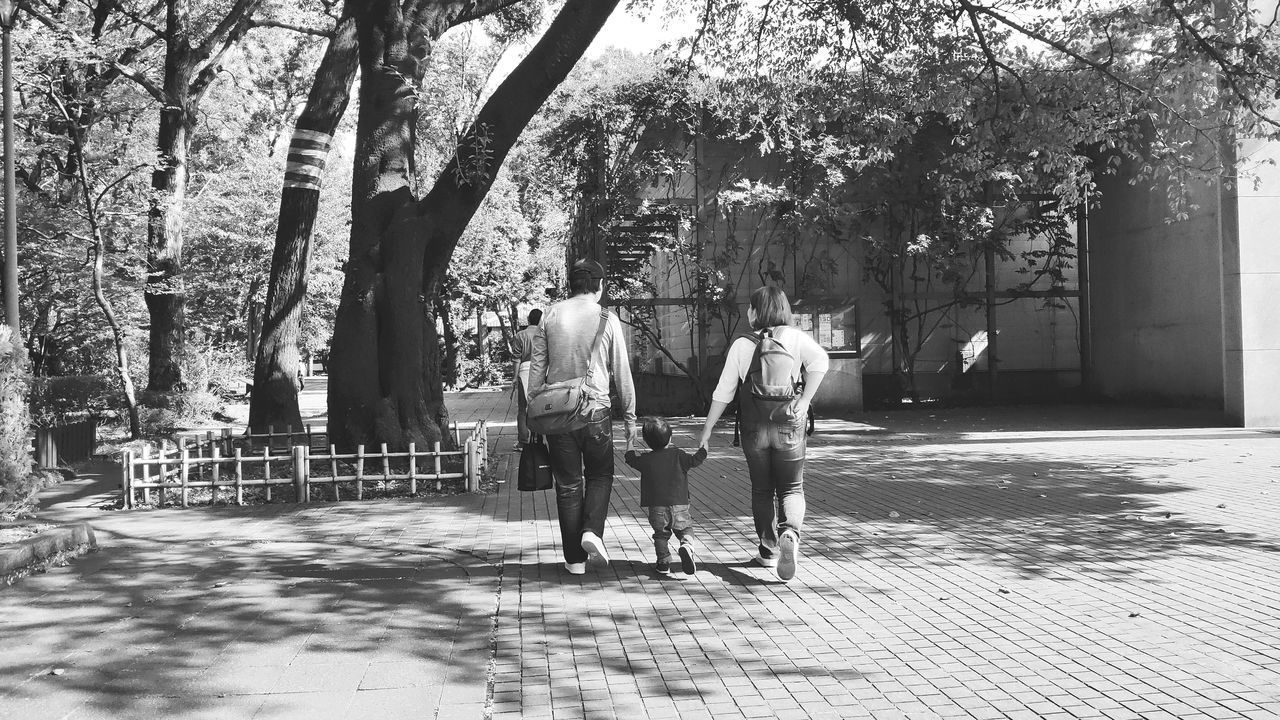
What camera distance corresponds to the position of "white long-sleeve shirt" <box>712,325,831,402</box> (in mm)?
6559

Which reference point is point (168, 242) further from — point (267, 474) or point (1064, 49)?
point (1064, 49)

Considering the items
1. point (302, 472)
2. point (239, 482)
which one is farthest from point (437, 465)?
point (239, 482)

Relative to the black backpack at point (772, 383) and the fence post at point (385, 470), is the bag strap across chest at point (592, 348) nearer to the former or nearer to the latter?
the black backpack at point (772, 383)

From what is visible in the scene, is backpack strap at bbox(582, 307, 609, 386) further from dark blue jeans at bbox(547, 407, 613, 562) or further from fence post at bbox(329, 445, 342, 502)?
fence post at bbox(329, 445, 342, 502)

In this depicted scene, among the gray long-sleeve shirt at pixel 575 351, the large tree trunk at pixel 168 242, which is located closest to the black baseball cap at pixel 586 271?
the gray long-sleeve shirt at pixel 575 351

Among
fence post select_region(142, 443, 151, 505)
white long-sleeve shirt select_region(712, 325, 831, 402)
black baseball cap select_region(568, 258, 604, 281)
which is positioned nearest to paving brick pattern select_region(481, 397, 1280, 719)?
white long-sleeve shirt select_region(712, 325, 831, 402)

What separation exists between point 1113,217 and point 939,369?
4.71m

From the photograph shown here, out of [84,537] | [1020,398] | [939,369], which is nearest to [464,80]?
[939,369]

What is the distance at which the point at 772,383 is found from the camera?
6512 millimetres

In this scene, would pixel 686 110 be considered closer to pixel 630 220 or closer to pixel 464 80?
pixel 630 220

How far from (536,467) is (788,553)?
1587 millimetres

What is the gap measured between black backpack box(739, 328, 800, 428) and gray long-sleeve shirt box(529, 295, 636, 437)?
75 centimetres

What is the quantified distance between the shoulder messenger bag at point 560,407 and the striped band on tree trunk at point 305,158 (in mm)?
8568

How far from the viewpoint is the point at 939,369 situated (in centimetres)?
2333
